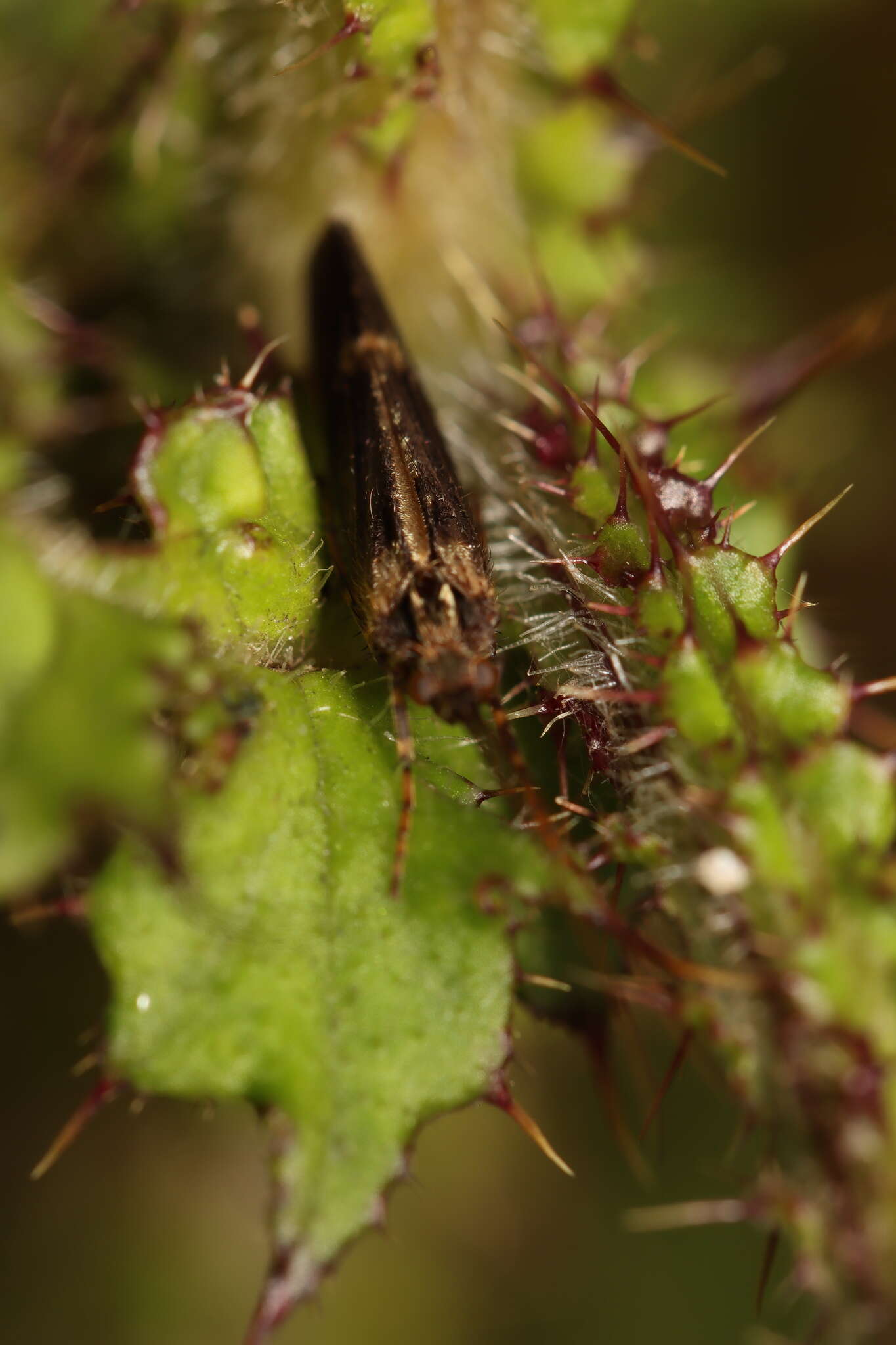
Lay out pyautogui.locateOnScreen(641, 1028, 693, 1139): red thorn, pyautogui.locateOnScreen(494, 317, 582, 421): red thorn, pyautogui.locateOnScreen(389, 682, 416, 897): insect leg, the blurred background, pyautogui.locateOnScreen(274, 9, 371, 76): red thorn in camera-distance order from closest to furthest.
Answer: pyautogui.locateOnScreen(641, 1028, 693, 1139): red thorn → pyautogui.locateOnScreen(389, 682, 416, 897): insect leg → pyautogui.locateOnScreen(274, 9, 371, 76): red thorn → pyautogui.locateOnScreen(494, 317, 582, 421): red thorn → the blurred background

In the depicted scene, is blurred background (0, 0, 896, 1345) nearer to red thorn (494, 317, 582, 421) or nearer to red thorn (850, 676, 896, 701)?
red thorn (494, 317, 582, 421)

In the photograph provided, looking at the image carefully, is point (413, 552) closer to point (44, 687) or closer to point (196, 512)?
point (196, 512)

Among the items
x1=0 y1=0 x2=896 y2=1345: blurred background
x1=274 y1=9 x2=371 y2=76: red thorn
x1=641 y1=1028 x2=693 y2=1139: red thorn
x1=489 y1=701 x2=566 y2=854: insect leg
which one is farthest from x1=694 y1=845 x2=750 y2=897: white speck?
x1=274 y1=9 x2=371 y2=76: red thorn

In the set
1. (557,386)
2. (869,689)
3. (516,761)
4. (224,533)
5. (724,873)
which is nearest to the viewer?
(724,873)

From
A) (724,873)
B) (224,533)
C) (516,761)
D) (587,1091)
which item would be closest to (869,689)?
(724,873)

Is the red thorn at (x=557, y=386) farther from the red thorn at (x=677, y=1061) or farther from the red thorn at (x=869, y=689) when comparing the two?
the red thorn at (x=677, y=1061)

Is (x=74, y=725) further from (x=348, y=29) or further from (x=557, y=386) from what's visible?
(x=348, y=29)

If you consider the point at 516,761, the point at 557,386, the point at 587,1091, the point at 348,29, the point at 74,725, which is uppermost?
the point at 348,29
